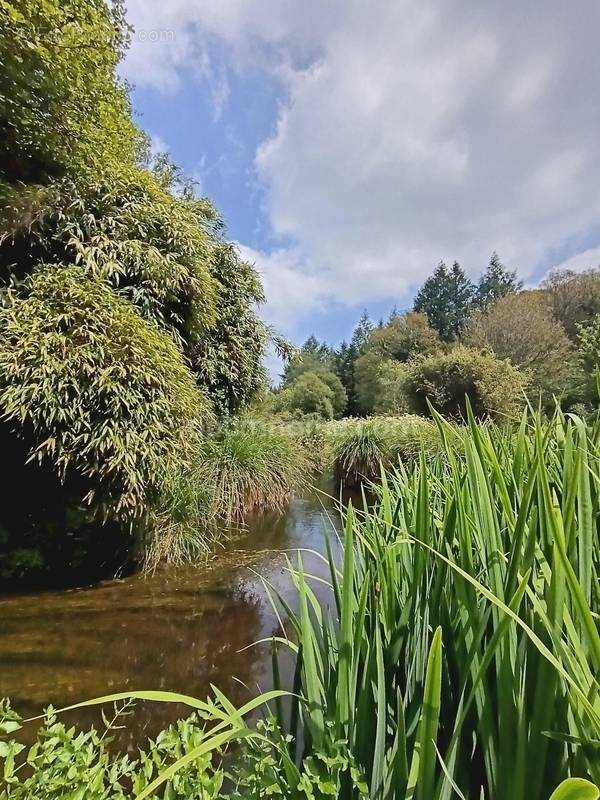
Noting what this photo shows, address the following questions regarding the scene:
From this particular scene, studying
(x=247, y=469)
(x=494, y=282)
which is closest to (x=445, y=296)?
(x=494, y=282)

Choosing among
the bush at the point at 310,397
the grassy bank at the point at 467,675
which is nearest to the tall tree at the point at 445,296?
the bush at the point at 310,397

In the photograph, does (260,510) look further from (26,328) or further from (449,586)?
(449,586)

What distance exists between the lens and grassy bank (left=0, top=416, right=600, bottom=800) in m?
0.51

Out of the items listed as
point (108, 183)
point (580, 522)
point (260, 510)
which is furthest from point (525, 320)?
point (580, 522)

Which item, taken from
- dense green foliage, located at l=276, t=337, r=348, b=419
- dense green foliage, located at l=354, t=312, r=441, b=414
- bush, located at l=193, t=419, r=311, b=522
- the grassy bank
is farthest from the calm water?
dense green foliage, located at l=354, t=312, r=441, b=414

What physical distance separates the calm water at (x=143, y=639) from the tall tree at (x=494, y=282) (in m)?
38.2

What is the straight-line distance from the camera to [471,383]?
10461 mm

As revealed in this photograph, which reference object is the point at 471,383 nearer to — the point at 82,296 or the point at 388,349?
the point at 82,296

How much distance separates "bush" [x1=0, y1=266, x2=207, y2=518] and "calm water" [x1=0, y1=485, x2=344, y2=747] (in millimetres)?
653

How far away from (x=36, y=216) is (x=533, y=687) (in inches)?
156

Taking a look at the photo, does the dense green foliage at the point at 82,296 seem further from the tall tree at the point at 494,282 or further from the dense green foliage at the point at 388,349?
the tall tree at the point at 494,282

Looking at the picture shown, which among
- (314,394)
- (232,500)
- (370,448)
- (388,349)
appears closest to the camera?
(232,500)

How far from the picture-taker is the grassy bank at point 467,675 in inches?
20.1

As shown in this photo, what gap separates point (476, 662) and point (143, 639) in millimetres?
2334
